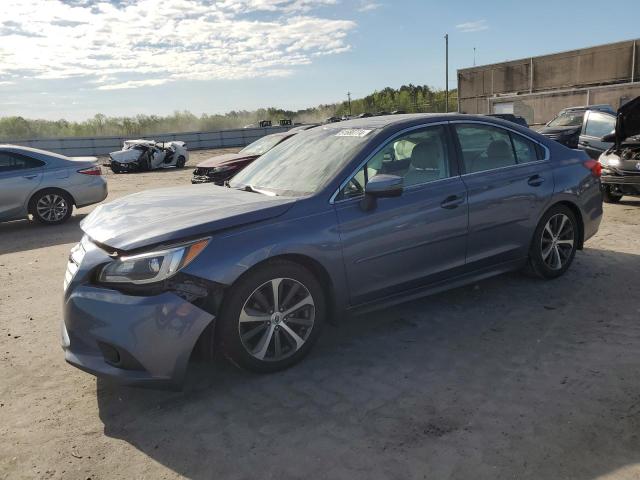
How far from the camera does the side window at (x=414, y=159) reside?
4035mm

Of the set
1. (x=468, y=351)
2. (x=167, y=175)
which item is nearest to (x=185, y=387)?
(x=468, y=351)

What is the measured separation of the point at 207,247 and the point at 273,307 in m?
0.61

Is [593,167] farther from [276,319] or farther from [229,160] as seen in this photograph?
[229,160]

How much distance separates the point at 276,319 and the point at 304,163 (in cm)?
136

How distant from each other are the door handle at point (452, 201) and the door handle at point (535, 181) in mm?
913

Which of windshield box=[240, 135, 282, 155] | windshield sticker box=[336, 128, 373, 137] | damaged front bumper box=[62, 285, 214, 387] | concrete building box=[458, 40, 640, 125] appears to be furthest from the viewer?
concrete building box=[458, 40, 640, 125]

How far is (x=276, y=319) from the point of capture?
355cm

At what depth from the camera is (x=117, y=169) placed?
76.0ft

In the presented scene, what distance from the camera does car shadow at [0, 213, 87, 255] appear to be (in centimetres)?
856

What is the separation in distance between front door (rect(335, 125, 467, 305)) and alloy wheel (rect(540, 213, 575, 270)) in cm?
120

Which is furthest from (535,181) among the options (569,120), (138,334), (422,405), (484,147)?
(569,120)

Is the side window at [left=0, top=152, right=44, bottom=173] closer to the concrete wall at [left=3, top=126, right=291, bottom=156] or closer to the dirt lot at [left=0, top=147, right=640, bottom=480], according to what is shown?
the dirt lot at [left=0, top=147, right=640, bottom=480]

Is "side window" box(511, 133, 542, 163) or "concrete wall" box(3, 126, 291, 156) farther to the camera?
"concrete wall" box(3, 126, 291, 156)

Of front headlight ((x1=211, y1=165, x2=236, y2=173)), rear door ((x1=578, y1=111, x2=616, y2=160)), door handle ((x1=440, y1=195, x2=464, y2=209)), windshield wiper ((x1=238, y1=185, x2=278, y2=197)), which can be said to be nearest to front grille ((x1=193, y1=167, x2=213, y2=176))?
front headlight ((x1=211, y1=165, x2=236, y2=173))
